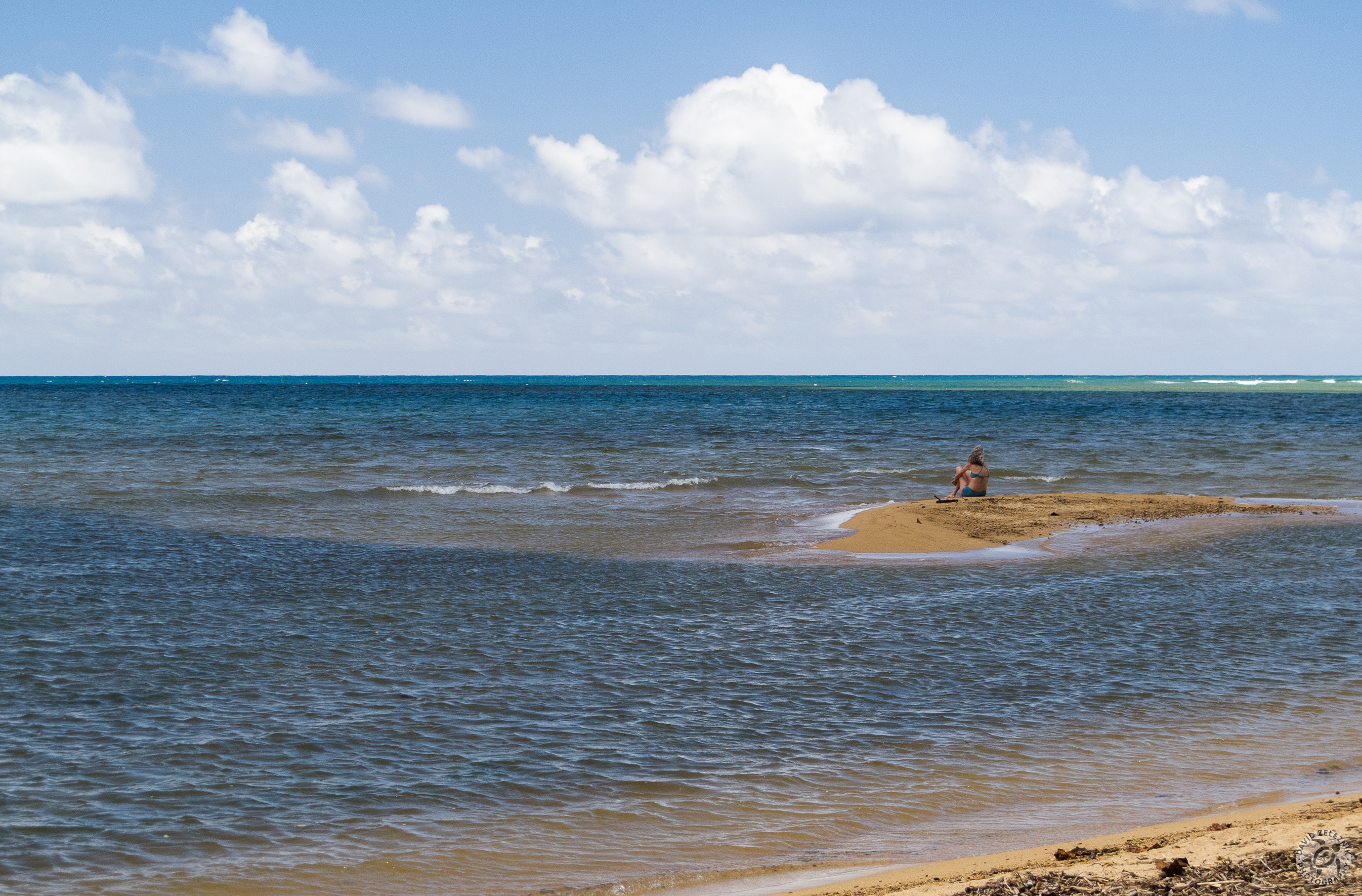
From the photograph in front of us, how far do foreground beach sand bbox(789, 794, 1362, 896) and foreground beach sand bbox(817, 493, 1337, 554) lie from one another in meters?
11.4

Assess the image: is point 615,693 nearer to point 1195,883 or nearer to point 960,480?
point 1195,883

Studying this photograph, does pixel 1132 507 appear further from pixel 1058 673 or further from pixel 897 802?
pixel 897 802

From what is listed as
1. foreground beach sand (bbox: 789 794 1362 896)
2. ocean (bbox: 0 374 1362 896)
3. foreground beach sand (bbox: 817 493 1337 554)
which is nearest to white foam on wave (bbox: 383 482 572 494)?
ocean (bbox: 0 374 1362 896)

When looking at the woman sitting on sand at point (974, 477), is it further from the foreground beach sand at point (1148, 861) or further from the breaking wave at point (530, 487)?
the foreground beach sand at point (1148, 861)

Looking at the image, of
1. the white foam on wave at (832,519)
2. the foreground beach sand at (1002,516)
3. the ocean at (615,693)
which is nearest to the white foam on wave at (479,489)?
the ocean at (615,693)

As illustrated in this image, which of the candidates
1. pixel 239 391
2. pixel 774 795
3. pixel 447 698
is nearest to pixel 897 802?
pixel 774 795

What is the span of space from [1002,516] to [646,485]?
12.1 meters

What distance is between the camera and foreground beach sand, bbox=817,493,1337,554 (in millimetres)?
18688

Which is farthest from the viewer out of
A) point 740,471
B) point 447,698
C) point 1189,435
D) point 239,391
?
point 239,391

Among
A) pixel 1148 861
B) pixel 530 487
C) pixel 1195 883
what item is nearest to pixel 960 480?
pixel 530 487

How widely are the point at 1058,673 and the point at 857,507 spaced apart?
14296mm

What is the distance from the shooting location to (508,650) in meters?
11.0

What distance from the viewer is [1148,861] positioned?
5453 mm

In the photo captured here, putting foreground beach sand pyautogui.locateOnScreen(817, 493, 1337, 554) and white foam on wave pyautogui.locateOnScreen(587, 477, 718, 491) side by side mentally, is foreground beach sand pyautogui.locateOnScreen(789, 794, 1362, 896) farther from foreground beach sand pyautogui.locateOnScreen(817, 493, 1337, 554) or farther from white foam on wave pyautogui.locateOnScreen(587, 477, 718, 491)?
white foam on wave pyautogui.locateOnScreen(587, 477, 718, 491)
